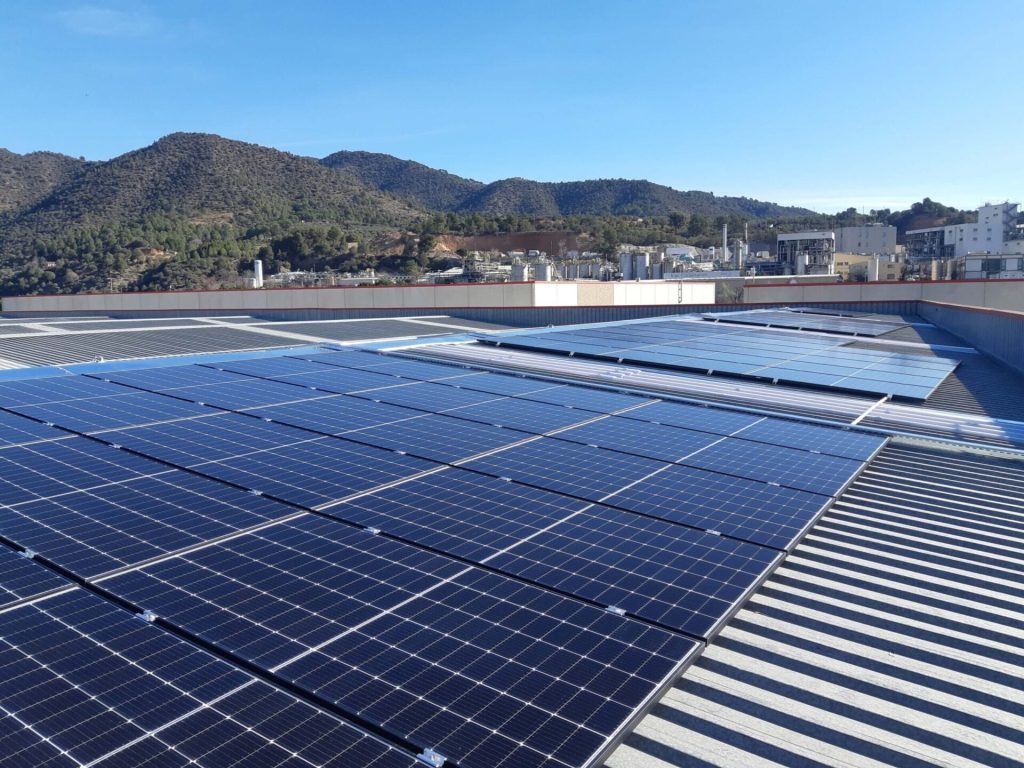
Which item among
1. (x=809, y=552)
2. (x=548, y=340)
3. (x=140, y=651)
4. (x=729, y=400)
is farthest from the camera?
(x=548, y=340)

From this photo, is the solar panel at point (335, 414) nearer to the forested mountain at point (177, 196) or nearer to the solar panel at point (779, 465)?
the solar panel at point (779, 465)

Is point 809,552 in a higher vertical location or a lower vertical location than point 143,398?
lower

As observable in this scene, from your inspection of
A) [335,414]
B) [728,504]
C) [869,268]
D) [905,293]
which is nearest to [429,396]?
[335,414]

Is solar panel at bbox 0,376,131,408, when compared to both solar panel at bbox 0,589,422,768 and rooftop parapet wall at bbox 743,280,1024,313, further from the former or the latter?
rooftop parapet wall at bbox 743,280,1024,313

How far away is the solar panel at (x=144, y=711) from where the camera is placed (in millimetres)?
4848

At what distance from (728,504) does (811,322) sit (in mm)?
31746

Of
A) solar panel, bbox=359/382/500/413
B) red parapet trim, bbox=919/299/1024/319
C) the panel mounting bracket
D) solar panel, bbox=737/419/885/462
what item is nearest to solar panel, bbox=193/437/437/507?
solar panel, bbox=359/382/500/413

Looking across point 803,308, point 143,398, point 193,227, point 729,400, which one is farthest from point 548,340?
point 193,227

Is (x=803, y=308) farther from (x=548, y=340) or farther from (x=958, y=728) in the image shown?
(x=958, y=728)

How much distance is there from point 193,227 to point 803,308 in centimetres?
13475

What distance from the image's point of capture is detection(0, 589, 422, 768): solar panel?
4.85 metres

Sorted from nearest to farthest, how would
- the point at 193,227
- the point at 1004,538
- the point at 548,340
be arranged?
the point at 1004,538 < the point at 548,340 < the point at 193,227

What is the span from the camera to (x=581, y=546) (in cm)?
855

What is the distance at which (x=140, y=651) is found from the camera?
19.7 feet
